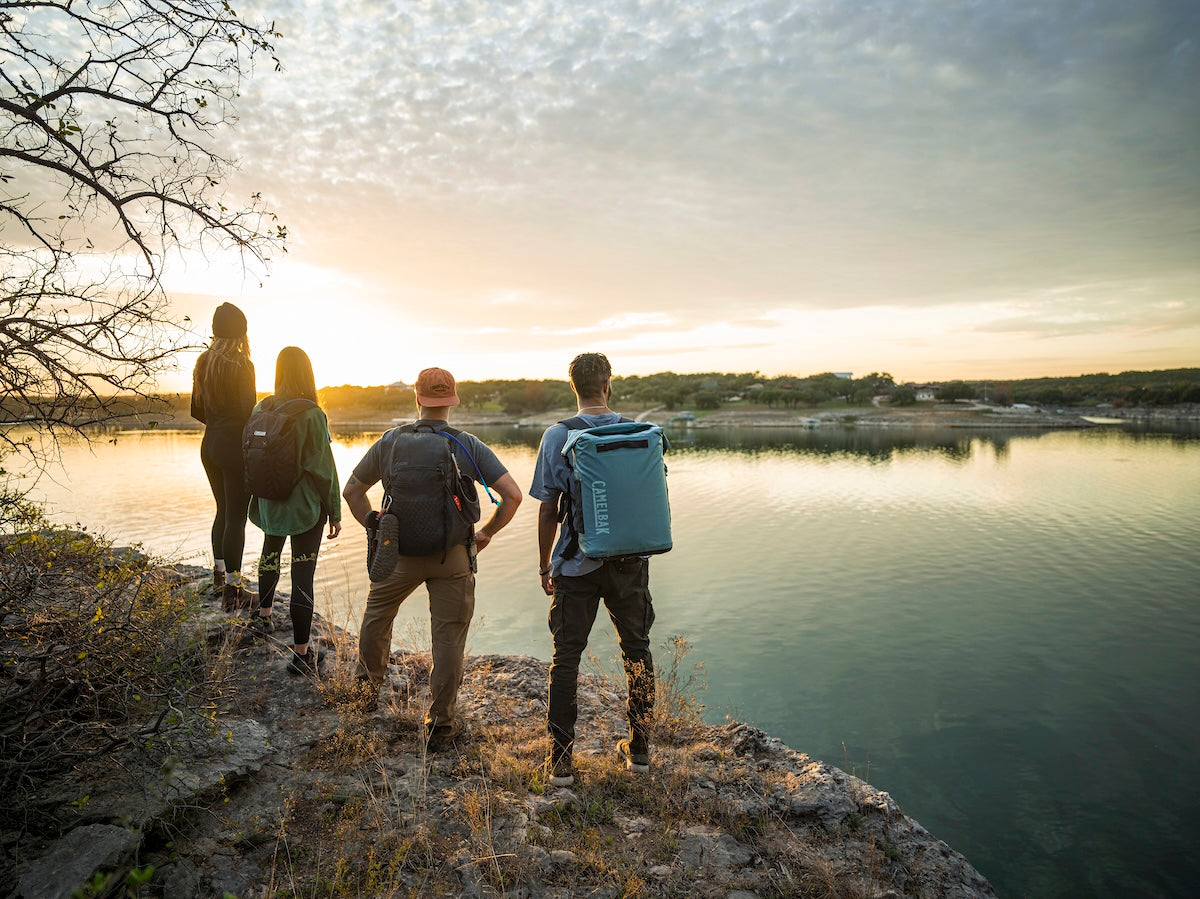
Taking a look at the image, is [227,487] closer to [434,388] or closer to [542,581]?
[434,388]

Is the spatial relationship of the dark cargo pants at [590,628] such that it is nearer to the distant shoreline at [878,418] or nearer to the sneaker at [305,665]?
the sneaker at [305,665]

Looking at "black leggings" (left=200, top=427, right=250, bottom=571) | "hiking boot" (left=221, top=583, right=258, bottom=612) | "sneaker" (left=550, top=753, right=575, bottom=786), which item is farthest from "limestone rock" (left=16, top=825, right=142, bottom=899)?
"hiking boot" (left=221, top=583, right=258, bottom=612)

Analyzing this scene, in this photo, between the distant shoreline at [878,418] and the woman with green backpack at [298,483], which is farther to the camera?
the distant shoreline at [878,418]

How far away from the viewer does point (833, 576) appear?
1400 centimetres

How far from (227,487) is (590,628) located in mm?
3352

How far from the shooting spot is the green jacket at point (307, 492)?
4668 millimetres

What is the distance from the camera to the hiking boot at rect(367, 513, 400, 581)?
12.7ft

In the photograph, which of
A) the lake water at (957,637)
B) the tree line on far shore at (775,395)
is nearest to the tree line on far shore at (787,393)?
the tree line on far shore at (775,395)

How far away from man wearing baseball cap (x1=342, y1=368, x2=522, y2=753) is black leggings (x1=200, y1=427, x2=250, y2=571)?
162cm

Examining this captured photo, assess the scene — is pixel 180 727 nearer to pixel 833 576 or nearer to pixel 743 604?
pixel 743 604

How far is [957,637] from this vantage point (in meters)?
10.2

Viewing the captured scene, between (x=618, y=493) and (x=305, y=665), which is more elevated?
(x=618, y=493)

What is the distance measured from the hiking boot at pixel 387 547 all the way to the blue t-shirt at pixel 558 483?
2.88 ft

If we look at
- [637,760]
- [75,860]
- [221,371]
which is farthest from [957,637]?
[75,860]
